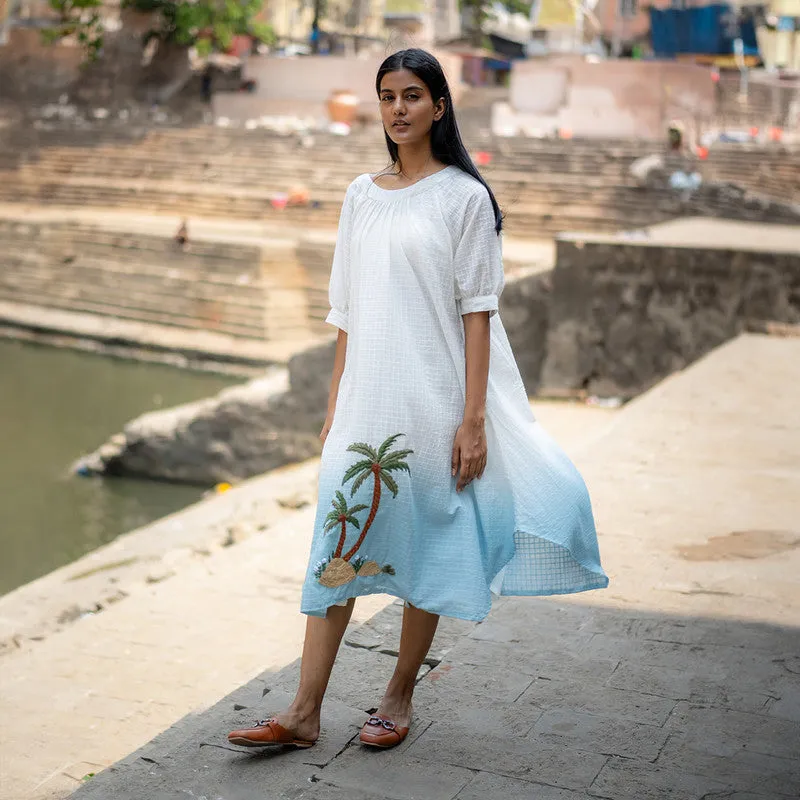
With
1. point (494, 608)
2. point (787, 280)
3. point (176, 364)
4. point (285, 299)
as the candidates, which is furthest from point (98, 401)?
point (494, 608)

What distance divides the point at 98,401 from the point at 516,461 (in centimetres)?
1102

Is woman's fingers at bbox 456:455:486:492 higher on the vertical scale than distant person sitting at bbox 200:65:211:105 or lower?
lower

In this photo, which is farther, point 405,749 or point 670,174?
point 670,174

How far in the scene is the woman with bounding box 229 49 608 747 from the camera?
6.79 feet

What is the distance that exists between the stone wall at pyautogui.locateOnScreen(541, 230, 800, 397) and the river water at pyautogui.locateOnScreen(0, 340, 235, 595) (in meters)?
3.59

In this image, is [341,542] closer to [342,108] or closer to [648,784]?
[648,784]

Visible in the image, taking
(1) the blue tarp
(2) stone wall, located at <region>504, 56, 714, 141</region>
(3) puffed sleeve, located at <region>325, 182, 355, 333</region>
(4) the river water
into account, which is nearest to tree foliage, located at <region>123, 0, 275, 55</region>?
(2) stone wall, located at <region>504, 56, 714, 141</region>

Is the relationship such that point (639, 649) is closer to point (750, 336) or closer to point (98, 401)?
point (750, 336)

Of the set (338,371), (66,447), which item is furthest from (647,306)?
(338,371)

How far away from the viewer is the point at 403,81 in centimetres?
209

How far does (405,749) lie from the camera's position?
2.13 meters

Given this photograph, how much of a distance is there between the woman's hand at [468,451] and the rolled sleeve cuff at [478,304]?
0.20m

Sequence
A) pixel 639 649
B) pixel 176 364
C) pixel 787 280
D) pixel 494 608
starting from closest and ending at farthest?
pixel 639 649 → pixel 494 608 → pixel 787 280 → pixel 176 364

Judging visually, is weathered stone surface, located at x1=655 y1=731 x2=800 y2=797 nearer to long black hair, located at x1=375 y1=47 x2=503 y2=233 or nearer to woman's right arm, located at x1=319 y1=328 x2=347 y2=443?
woman's right arm, located at x1=319 y1=328 x2=347 y2=443
